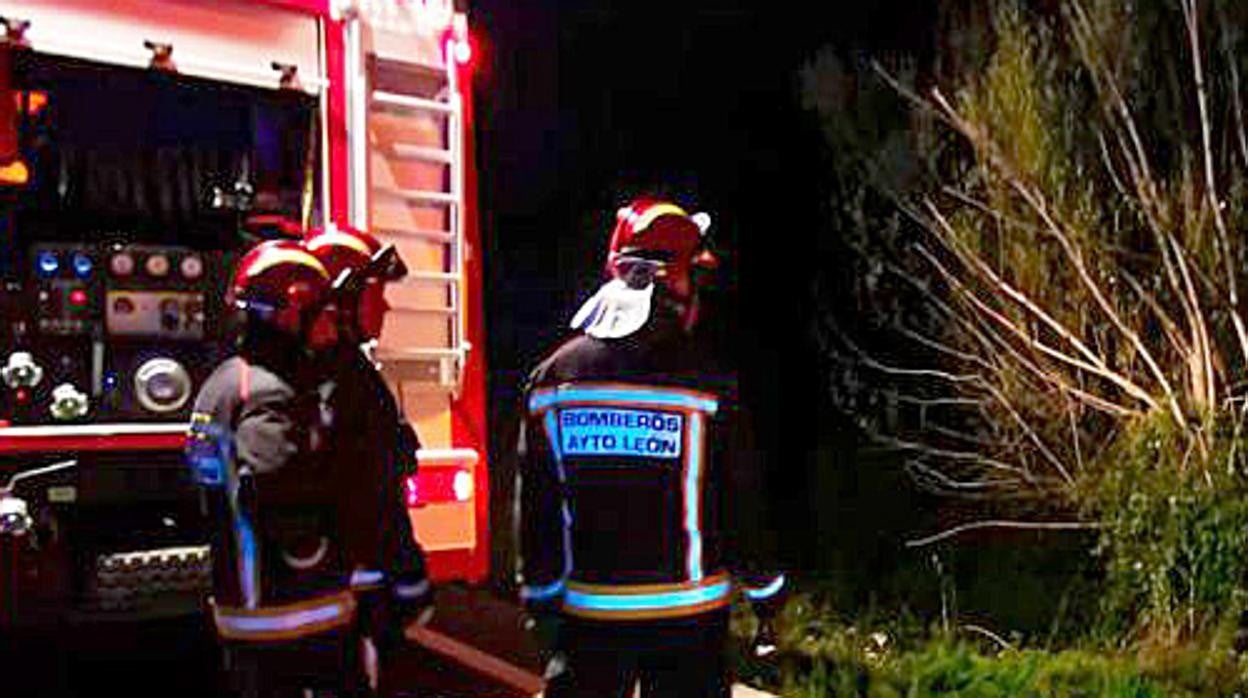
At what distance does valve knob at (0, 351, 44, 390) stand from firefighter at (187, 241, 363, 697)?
114 cm

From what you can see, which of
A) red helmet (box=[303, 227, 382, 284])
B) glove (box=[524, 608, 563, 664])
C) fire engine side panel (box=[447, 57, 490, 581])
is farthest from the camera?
fire engine side panel (box=[447, 57, 490, 581])

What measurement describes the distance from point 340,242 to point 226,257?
4.51 feet

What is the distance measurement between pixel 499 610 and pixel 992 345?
2932mm

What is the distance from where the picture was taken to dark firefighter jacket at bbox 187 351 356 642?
10.3 feet

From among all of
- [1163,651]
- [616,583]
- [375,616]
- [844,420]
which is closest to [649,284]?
[616,583]

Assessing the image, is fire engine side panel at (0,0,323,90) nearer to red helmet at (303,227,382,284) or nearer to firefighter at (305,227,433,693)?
red helmet at (303,227,382,284)

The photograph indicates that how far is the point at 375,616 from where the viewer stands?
3398 millimetres

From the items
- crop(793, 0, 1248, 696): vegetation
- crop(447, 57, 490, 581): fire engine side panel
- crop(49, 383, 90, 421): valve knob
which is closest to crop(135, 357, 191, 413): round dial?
crop(49, 383, 90, 421): valve knob

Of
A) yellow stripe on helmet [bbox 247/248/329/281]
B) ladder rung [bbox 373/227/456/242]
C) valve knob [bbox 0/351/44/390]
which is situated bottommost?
valve knob [bbox 0/351/44/390]

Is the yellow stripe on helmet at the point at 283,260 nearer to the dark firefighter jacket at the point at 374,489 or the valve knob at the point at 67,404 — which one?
the dark firefighter jacket at the point at 374,489

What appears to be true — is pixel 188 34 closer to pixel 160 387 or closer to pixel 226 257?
pixel 226 257

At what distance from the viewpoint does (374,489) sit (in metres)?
3.35

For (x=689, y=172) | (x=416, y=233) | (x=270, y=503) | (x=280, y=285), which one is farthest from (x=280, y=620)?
(x=689, y=172)

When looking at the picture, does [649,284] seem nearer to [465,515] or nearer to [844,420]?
[465,515]
